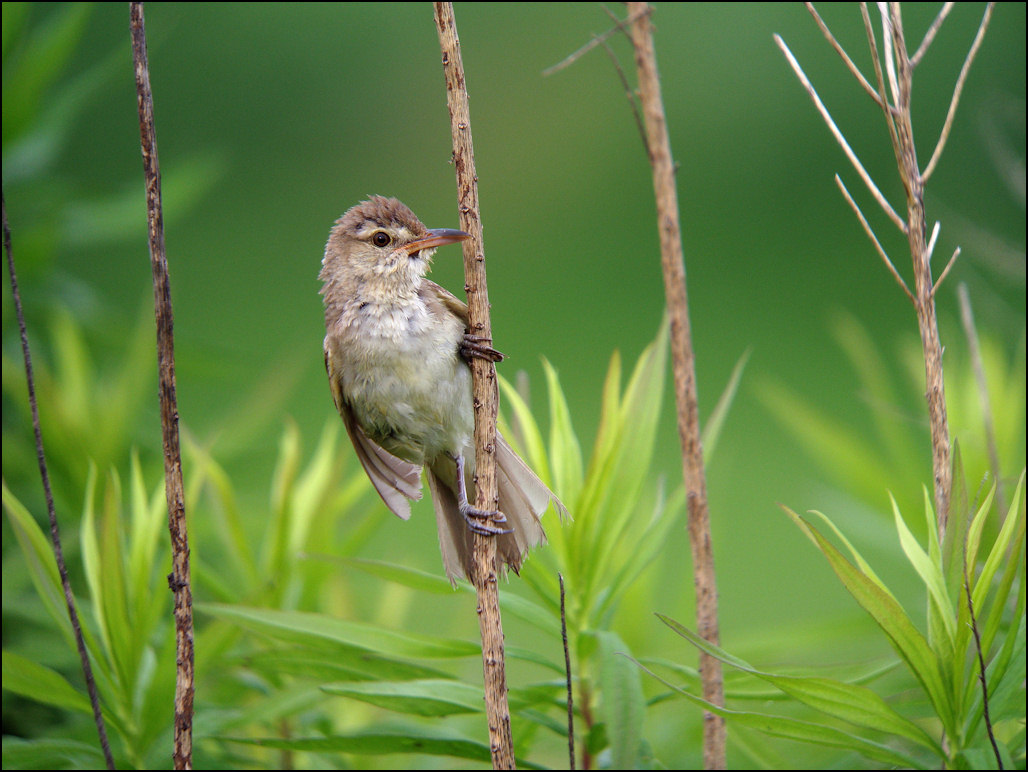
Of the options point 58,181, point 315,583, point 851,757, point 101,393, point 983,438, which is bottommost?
point 851,757

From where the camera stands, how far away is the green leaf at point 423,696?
69 cm

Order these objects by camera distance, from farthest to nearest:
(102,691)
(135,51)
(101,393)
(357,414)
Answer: (101,393) < (357,414) < (102,691) < (135,51)

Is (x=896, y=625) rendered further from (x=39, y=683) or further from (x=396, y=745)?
(x=39, y=683)

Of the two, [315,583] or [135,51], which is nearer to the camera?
[135,51]

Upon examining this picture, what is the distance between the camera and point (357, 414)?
90 cm

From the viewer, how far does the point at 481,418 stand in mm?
620

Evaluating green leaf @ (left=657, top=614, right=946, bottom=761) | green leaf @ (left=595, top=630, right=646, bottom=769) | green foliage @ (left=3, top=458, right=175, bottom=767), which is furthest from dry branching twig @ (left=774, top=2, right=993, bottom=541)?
green foliage @ (left=3, top=458, right=175, bottom=767)

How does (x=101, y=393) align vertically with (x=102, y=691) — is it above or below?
above

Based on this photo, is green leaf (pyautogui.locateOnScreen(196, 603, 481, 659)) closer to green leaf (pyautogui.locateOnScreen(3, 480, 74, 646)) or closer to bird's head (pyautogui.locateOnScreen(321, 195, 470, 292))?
green leaf (pyautogui.locateOnScreen(3, 480, 74, 646))

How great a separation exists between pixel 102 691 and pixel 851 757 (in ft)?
2.08

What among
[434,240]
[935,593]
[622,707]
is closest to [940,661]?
[935,593]

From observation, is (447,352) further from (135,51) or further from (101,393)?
(101,393)

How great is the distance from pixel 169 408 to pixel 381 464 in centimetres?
38

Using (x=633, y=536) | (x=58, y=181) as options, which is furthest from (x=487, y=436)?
(x=58, y=181)
